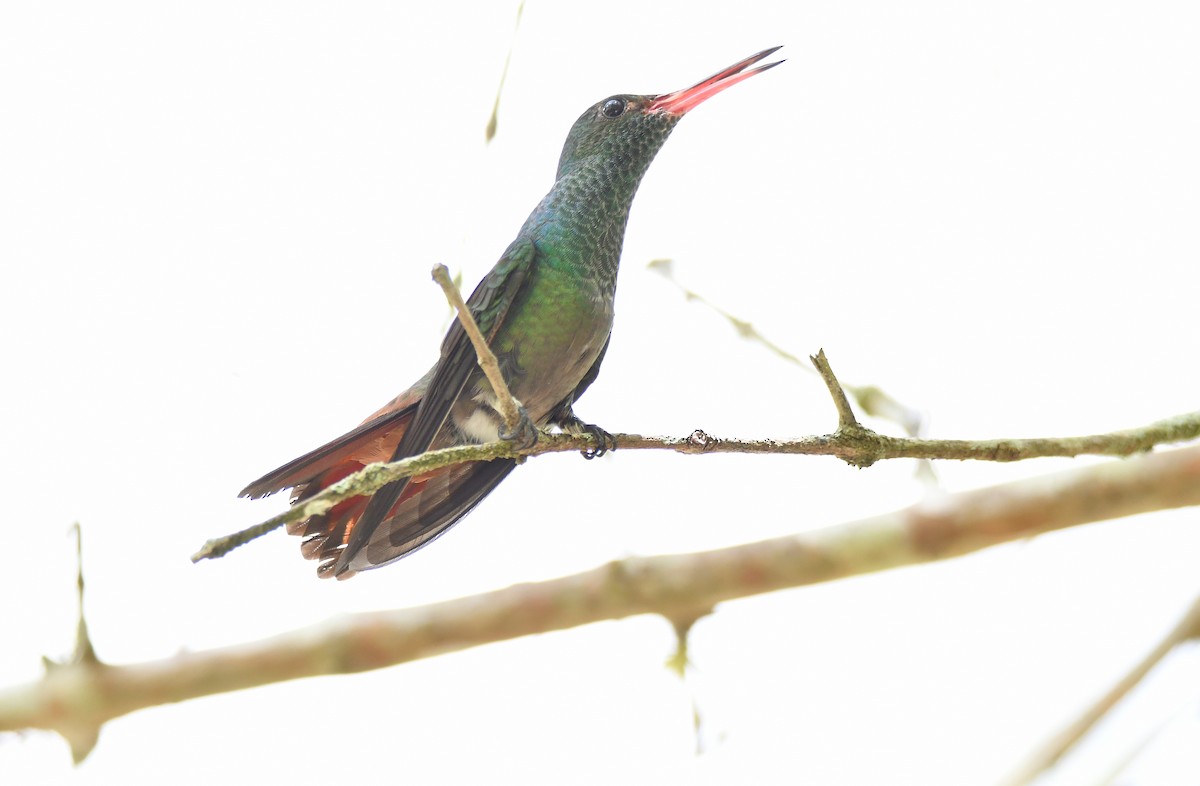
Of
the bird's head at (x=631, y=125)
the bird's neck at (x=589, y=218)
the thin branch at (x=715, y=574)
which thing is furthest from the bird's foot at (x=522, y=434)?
the bird's head at (x=631, y=125)

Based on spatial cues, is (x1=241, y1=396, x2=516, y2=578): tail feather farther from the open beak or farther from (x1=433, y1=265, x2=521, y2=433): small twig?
the open beak

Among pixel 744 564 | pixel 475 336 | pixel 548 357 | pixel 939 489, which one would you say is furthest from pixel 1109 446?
pixel 548 357

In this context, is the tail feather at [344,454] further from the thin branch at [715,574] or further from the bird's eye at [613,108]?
the bird's eye at [613,108]

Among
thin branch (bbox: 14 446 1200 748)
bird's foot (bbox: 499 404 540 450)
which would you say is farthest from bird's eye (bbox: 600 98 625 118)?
thin branch (bbox: 14 446 1200 748)

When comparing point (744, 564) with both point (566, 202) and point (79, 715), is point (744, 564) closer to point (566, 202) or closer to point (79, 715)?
point (79, 715)

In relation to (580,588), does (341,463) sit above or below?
above
